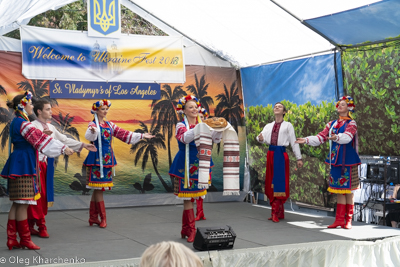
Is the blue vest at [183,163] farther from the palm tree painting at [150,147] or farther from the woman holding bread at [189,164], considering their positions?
the palm tree painting at [150,147]

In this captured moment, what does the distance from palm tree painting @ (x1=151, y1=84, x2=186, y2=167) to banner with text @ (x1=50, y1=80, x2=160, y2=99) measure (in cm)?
12

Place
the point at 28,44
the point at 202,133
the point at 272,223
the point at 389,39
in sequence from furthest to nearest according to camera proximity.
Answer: the point at 28,44, the point at 272,223, the point at 389,39, the point at 202,133

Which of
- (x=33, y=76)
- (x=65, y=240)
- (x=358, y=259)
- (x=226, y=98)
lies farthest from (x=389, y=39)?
(x=33, y=76)

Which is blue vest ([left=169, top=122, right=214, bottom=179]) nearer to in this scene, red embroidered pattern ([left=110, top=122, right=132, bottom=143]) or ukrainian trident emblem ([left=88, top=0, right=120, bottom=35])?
red embroidered pattern ([left=110, top=122, right=132, bottom=143])

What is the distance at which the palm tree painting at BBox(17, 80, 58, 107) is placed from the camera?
6.66 m

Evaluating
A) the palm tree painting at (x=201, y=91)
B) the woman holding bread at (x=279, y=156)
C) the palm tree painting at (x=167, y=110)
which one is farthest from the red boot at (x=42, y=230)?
the palm tree painting at (x=201, y=91)

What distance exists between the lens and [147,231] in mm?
5184

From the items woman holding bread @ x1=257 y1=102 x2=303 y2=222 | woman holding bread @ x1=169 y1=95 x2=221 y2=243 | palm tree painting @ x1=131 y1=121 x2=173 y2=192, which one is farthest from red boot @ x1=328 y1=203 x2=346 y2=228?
palm tree painting @ x1=131 y1=121 x2=173 y2=192

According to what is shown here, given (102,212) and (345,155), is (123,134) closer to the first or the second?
(102,212)

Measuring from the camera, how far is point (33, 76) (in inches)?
263

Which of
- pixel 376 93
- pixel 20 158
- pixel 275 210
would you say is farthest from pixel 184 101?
pixel 376 93

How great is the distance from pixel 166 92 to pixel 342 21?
3.23 m

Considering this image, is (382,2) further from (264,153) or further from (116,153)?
(116,153)

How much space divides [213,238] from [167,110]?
3955 millimetres
